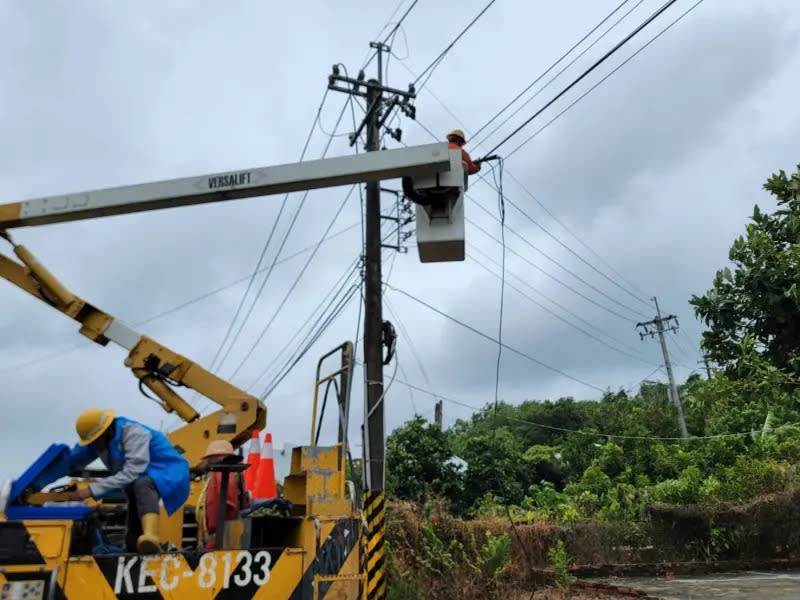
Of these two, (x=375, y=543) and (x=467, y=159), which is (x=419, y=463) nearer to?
(x=375, y=543)

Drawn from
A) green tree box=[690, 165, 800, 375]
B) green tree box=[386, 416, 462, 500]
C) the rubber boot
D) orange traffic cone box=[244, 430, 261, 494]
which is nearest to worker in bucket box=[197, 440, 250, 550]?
the rubber boot

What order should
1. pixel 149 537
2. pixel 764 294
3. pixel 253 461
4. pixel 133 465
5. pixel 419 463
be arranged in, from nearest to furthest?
1. pixel 149 537
2. pixel 133 465
3. pixel 253 461
4. pixel 764 294
5. pixel 419 463

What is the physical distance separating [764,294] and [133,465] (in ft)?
37.2

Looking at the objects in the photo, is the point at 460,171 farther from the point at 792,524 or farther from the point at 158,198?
the point at 792,524

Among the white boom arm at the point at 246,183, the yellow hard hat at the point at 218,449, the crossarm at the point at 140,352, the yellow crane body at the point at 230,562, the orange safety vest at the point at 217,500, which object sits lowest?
the yellow crane body at the point at 230,562

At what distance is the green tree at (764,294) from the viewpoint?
11539 mm

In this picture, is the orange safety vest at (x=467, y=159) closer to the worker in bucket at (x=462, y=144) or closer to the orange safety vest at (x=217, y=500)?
the worker in bucket at (x=462, y=144)

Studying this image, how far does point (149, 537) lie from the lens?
379 cm

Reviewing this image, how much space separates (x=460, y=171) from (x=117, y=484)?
3.53 meters

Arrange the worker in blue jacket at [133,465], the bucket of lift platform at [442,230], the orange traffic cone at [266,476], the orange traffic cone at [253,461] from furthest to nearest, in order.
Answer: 1. the orange traffic cone at [266,476]
2. the orange traffic cone at [253,461]
3. the bucket of lift platform at [442,230]
4. the worker in blue jacket at [133,465]

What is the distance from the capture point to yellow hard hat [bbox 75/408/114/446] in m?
4.15

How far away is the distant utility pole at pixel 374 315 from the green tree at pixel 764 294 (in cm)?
618

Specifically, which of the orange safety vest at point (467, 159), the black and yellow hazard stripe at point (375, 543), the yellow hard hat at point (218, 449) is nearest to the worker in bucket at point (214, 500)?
the yellow hard hat at point (218, 449)

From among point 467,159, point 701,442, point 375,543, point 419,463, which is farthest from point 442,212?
point 701,442
